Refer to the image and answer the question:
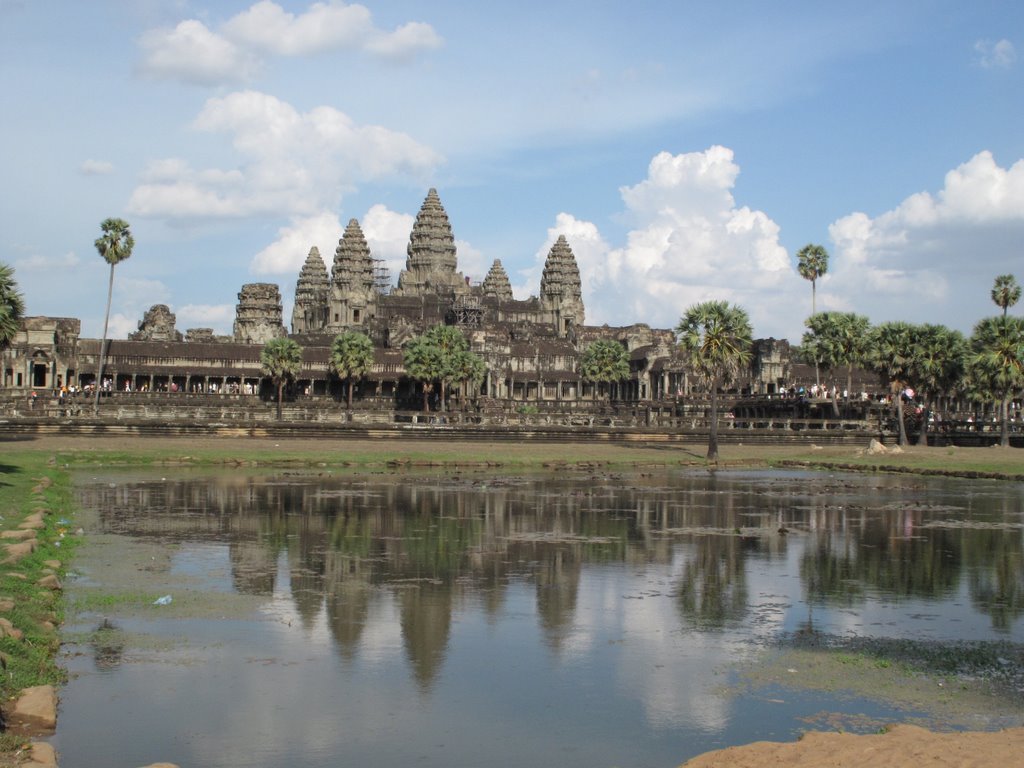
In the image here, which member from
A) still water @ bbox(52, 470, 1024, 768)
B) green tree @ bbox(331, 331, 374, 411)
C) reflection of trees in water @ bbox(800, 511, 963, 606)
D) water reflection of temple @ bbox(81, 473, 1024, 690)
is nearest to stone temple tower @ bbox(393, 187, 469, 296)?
green tree @ bbox(331, 331, 374, 411)

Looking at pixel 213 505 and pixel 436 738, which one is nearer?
pixel 436 738

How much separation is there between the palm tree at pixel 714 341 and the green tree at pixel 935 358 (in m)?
14.9

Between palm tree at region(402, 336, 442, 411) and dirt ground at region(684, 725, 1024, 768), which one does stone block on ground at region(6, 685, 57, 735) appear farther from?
palm tree at region(402, 336, 442, 411)

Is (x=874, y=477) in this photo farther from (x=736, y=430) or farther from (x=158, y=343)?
(x=158, y=343)

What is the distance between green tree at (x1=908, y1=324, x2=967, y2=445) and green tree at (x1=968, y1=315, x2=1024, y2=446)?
2.14m

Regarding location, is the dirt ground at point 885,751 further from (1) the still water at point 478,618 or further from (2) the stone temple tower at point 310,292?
(2) the stone temple tower at point 310,292

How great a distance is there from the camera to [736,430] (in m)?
77.2

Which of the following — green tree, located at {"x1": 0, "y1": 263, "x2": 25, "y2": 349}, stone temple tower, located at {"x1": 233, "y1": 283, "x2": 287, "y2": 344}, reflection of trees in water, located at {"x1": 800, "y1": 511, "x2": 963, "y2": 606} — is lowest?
reflection of trees in water, located at {"x1": 800, "y1": 511, "x2": 963, "y2": 606}

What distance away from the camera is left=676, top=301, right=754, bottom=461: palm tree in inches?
2483

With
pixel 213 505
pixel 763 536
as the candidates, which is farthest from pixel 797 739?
pixel 213 505

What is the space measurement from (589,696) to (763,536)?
54.6 ft

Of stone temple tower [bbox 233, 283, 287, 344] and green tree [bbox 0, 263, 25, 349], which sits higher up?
stone temple tower [bbox 233, 283, 287, 344]

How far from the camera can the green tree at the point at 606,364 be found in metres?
126

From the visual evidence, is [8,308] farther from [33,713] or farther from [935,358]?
[935,358]
